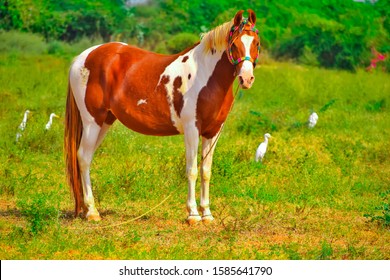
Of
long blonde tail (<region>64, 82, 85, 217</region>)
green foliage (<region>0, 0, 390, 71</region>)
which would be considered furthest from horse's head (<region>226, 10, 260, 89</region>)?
green foliage (<region>0, 0, 390, 71</region>)

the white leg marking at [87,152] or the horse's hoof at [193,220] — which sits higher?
the white leg marking at [87,152]

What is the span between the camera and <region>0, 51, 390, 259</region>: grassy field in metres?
8.02

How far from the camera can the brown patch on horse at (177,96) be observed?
859cm

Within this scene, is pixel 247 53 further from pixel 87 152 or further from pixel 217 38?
pixel 87 152

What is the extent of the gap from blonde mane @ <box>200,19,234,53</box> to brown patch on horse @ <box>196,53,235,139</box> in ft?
0.35

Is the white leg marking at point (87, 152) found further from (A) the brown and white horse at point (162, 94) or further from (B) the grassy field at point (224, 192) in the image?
(B) the grassy field at point (224, 192)

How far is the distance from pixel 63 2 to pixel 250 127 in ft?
73.6

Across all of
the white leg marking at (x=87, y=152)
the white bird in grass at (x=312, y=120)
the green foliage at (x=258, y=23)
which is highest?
the white leg marking at (x=87, y=152)

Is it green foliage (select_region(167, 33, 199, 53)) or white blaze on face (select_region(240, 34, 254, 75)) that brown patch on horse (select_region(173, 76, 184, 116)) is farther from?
green foliage (select_region(167, 33, 199, 53))

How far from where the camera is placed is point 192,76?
28.2ft

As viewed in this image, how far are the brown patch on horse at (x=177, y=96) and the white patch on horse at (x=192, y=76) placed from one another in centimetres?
2

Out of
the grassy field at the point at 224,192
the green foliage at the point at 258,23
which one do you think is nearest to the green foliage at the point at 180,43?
the green foliage at the point at 258,23

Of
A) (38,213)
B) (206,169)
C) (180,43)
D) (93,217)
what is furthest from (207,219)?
(180,43)

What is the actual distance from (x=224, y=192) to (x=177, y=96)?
190 centimetres
